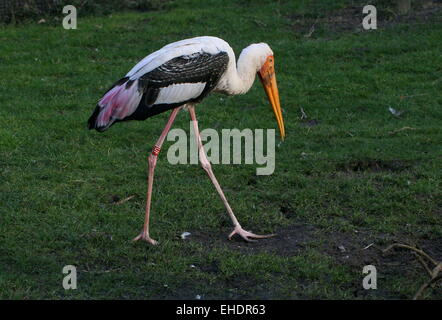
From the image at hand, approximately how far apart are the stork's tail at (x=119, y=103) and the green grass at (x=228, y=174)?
73 centimetres

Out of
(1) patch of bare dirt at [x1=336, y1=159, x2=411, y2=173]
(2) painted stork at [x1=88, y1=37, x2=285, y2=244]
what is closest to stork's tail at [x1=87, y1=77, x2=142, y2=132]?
(2) painted stork at [x1=88, y1=37, x2=285, y2=244]

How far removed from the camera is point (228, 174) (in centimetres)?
695

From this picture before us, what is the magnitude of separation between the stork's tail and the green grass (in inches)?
28.7

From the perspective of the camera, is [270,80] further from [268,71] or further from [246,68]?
[246,68]

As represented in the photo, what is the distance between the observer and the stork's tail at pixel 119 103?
5.76 meters

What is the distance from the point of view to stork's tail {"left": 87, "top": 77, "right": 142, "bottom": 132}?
5.76 meters

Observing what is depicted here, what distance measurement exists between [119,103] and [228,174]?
4.91 feet

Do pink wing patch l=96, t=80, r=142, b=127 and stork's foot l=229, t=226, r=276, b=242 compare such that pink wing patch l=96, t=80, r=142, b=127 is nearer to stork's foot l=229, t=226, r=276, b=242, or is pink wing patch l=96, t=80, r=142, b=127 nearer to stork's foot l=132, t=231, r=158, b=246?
stork's foot l=132, t=231, r=158, b=246

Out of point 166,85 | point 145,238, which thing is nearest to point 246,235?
point 145,238

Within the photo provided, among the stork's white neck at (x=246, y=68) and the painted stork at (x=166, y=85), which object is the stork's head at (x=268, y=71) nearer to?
the stork's white neck at (x=246, y=68)

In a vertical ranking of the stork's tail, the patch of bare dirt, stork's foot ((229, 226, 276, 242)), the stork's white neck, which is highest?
the stork's white neck

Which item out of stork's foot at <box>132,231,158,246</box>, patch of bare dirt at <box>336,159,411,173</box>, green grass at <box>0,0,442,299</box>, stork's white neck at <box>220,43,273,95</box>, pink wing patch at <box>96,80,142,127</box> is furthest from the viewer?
patch of bare dirt at <box>336,159,411,173</box>

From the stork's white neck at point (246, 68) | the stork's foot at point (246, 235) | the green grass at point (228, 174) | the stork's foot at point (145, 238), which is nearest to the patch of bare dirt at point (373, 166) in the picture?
the green grass at point (228, 174)

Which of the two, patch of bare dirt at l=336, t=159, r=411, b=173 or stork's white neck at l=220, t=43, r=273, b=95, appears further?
patch of bare dirt at l=336, t=159, r=411, b=173
